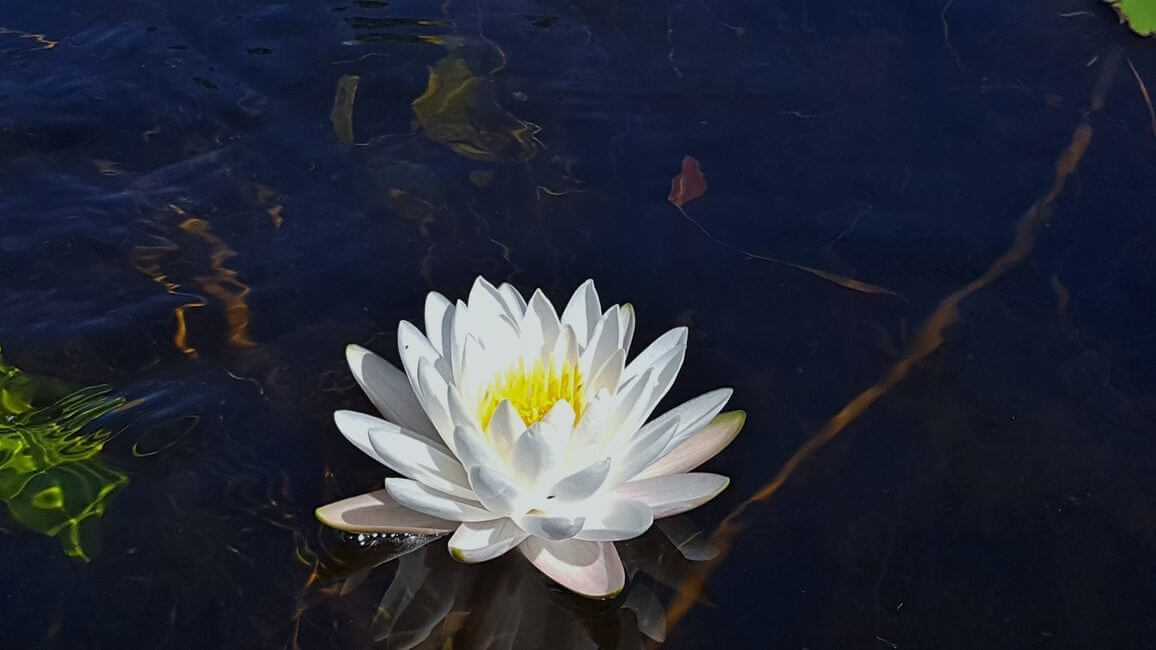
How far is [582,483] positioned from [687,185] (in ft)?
4.81

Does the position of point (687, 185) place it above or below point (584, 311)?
below

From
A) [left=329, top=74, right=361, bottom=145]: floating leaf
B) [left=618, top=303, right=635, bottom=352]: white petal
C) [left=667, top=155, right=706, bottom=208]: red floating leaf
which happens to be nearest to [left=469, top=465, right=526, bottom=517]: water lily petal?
[left=618, top=303, right=635, bottom=352]: white petal

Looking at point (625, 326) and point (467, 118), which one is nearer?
point (625, 326)

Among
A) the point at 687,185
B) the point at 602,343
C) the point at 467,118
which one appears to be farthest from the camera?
the point at 467,118

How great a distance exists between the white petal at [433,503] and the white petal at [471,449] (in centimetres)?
9

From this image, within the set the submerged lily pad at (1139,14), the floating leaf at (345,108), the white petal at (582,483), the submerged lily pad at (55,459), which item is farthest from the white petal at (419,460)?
the submerged lily pad at (1139,14)

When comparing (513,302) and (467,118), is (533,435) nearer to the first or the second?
(513,302)

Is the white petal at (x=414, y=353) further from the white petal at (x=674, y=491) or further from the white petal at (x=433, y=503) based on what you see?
the white petal at (x=674, y=491)

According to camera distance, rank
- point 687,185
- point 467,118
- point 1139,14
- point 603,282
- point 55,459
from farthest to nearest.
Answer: point 1139,14, point 467,118, point 687,185, point 603,282, point 55,459

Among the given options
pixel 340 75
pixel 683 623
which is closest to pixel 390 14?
pixel 340 75

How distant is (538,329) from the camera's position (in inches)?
95.6

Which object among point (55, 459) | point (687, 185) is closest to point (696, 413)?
point (687, 185)

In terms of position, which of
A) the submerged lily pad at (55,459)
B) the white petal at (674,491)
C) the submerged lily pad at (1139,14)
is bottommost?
the submerged lily pad at (55,459)

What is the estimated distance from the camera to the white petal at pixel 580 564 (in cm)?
219
